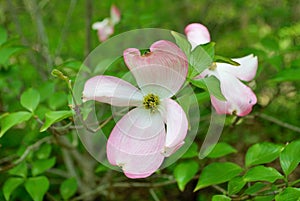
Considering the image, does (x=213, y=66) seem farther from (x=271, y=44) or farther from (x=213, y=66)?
(x=271, y=44)

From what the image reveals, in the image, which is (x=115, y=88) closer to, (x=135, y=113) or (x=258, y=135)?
(x=135, y=113)

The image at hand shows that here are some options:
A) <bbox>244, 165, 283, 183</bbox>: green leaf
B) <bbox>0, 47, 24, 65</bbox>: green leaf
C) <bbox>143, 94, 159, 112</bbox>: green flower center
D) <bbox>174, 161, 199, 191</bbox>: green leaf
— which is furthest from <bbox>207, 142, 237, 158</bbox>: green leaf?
<bbox>0, 47, 24, 65</bbox>: green leaf

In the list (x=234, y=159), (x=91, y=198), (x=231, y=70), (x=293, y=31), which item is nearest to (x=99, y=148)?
(x=91, y=198)

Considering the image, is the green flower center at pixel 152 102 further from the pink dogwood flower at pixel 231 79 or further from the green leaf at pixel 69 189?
the green leaf at pixel 69 189

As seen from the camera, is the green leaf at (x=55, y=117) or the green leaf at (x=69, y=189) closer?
the green leaf at (x=55, y=117)

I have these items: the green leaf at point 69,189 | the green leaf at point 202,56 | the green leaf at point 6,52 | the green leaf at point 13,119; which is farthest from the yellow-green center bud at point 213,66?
the green leaf at point 69,189

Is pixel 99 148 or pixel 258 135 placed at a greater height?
pixel 99 148

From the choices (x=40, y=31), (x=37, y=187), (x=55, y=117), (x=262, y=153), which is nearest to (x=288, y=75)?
(x=262, y=153)
